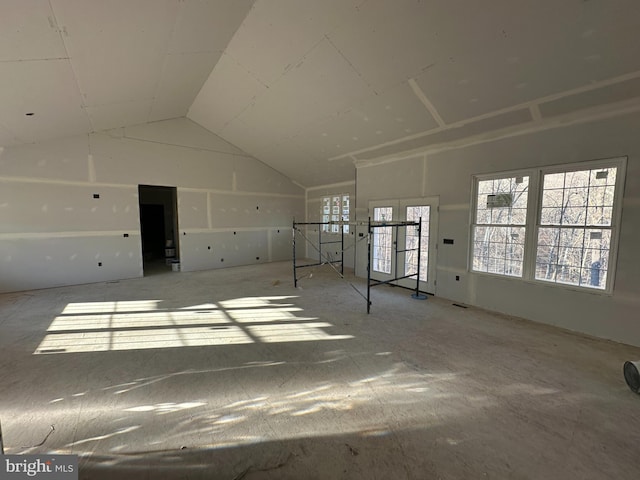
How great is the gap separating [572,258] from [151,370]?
5.14m

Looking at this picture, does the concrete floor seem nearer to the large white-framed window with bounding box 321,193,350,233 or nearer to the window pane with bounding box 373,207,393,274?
the window pane with bounding box 373,207,393,274

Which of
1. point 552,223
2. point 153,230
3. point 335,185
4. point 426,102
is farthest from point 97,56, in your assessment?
point 153,230

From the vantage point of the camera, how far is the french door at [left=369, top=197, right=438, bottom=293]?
17.2 feet

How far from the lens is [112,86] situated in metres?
4.34

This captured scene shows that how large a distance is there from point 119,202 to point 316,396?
21.8 ft

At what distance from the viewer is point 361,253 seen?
6.99 metres

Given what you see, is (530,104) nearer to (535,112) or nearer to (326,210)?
(535,112)

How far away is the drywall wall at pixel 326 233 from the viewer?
7.96m

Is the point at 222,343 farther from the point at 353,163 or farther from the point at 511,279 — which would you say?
the point at 353,163

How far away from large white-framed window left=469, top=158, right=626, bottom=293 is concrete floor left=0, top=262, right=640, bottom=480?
790 millimetres

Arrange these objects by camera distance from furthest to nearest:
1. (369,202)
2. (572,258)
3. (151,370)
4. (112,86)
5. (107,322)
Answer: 1. (369,202)
2. (112,86)
3. (107,322)
4. (572,258)
5. (151,370)

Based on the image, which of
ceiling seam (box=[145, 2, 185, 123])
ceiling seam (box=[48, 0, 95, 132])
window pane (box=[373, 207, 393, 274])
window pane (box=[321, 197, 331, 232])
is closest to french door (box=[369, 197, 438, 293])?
window pane (box=[373, 207, 393, 274])

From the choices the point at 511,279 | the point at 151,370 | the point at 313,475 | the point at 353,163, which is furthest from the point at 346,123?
the point at 313,475

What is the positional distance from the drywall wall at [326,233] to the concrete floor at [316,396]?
3963mm
